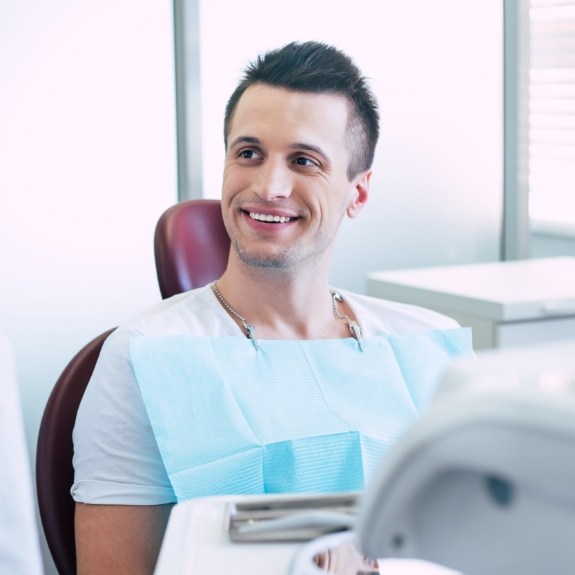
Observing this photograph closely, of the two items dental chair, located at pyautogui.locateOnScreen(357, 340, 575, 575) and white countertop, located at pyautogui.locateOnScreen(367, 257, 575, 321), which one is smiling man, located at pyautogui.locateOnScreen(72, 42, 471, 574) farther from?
dental chair, located at pyautogui.locateOnScreen(357, 340, 575, 575)

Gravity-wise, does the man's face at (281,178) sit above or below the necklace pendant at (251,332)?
above

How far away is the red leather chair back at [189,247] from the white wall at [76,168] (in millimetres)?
616

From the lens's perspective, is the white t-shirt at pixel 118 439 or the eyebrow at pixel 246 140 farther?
the eyebrow at pixel 246 140

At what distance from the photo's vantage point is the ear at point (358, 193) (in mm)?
1439

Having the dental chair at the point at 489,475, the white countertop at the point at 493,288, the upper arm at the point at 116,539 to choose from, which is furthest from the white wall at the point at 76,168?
the dental chair at the point at 489,475

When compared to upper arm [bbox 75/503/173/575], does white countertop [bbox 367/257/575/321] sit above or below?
above

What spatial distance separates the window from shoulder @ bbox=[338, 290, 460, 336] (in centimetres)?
124

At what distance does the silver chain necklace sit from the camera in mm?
1269

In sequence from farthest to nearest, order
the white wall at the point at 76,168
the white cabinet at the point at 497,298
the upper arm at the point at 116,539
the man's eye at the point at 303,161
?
the white wall at the point at 76,168
the white cabinet at the point at 497,298
the man's eye at the point at 303,161
the upper arm at the point at 116,539

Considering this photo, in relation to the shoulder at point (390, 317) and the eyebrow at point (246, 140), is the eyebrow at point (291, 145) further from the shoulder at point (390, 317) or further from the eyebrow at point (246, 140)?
the shoulder at point (390, 317)

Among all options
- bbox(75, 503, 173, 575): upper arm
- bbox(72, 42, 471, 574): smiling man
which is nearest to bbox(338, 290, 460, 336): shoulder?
bbox(72, 42, 471, 574): smiling man

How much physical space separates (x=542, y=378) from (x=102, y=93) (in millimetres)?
1767

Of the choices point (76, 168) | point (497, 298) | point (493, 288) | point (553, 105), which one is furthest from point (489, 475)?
point (553, 105)

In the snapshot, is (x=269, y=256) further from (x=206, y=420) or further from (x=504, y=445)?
(x=504, y=445)
